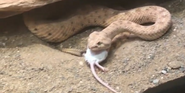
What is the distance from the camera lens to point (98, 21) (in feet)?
9.91

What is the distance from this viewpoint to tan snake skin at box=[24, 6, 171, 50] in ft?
8.82

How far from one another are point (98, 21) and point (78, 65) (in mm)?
663

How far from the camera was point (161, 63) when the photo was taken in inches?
96.3

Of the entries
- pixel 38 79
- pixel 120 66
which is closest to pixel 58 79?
pixel 38 79

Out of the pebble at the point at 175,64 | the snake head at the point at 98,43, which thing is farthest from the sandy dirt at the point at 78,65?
the snake head at the point at 98,43

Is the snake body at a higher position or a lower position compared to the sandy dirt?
higher

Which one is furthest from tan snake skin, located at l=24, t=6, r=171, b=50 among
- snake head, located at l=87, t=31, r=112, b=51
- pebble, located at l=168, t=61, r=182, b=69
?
pebble, located at l=168, t=61, r=182, b=69

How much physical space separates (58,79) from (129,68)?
549 millimetres

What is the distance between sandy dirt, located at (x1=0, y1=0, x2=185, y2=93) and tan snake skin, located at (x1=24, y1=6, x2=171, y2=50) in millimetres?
85

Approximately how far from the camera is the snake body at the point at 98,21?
2.74 meters

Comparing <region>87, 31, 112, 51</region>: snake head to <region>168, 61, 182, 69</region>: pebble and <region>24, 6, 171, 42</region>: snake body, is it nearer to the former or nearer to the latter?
<region>24, 6, 171, 42</region>: snake body

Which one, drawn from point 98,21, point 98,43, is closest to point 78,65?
point 98,43

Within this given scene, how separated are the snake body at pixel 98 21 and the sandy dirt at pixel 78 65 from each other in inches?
3.3

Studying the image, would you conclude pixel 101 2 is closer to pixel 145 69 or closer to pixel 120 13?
pixel 120 13
